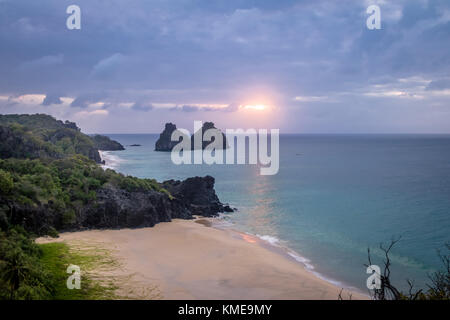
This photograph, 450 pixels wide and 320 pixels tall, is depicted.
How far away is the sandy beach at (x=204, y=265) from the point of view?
1895 centimetres

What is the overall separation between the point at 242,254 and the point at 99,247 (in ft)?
34.8

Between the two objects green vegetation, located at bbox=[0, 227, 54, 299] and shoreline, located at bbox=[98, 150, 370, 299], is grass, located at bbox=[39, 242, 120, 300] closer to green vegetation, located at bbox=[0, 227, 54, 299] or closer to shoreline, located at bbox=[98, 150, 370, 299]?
green vegetation, located at bbox=[0, 227, 54, 299]

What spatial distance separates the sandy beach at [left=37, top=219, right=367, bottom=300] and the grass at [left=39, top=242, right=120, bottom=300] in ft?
3.61

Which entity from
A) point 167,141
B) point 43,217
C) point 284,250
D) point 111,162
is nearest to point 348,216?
point 284,250

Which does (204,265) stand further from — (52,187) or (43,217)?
(52,187)

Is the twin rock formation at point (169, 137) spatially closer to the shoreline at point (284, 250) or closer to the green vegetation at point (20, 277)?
the shoreline at point (284, 250)

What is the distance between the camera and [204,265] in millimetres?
22922

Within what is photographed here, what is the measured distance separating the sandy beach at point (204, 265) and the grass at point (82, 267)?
1.10 metres

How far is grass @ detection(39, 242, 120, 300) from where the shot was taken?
16.4 m

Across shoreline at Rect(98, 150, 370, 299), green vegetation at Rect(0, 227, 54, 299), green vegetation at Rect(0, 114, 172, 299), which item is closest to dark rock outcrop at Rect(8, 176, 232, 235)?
green vegetation at Rect(0, 114, 172, 299)

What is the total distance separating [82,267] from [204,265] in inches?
305

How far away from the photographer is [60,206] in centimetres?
2744

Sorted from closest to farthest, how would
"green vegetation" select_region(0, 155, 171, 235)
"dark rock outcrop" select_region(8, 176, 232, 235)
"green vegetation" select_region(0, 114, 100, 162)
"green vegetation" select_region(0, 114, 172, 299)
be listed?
"green vegetation" select_region(0, 114, 172, 299) < "green vegetation" select_region(0, 155, 171, 235) < "dark rock outcrop" select_region(8, 176, 232, 235) < "green vegetation" select_region(0, 114, 100, 162)

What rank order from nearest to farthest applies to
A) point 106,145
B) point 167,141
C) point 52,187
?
point 52,187 → point 106,145 → point 167,141
